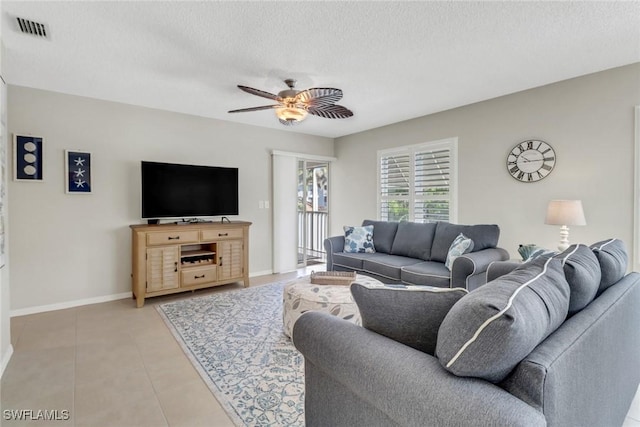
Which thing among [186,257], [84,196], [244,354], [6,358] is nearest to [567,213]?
[244,354]

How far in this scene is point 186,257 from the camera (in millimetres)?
4078

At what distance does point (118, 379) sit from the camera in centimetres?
216

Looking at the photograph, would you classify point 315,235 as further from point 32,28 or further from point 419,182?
point 32,28

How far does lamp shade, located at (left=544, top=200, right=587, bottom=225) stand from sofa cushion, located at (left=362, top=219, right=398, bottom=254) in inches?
72.9

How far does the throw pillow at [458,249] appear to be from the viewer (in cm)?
333

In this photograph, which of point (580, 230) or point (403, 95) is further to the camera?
point (403, 95)

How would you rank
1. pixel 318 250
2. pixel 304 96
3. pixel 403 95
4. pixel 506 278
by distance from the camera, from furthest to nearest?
1. pixel 318 250
2. pixel 403 95
3. pixel 304 96
4. pixel 506 278

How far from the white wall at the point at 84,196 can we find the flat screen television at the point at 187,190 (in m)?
0.31

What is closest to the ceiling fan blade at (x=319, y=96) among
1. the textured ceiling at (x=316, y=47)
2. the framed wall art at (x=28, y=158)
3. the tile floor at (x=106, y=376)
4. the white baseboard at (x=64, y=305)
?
the textured ceiling at (x=316, y=47)

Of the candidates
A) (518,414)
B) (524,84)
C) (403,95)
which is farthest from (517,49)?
(518,414)

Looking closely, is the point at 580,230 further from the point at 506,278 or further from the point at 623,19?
the point at 506,278

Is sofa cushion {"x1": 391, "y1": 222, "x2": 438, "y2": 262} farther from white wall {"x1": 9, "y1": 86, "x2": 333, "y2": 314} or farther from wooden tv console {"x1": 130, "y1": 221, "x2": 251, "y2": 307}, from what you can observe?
white wall {"x1": 9, "y1": 86, "x2": 333, "y2": 314}

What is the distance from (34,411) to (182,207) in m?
2.60

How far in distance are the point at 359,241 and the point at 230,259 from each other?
180 centimetres
